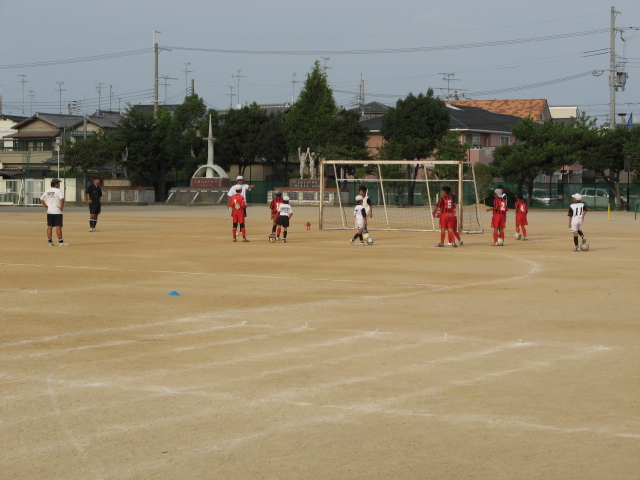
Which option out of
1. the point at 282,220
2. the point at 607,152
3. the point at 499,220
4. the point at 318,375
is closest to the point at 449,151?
the point at 607,152

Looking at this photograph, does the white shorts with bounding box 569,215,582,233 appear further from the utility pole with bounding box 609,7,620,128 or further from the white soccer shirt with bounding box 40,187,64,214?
the utility pole with bounding box 609,7,620,128

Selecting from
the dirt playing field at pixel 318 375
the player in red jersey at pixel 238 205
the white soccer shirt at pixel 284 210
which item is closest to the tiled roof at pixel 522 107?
the white soccer shirt at pixel 284 210

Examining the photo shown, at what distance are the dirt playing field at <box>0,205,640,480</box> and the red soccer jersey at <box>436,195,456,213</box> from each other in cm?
648

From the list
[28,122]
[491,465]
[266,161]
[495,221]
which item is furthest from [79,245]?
[28,122]

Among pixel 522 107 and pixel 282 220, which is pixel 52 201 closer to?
pixel 282 220

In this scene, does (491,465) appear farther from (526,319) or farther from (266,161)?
(266,161)

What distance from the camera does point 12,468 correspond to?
536 cm

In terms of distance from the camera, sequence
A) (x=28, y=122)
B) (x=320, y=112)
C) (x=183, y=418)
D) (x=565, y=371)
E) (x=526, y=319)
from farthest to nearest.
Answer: (x=28, y=122) < (x=320, y=112) < (x=526, y=319) < (x=565, y=371) < (x=183, y=418)

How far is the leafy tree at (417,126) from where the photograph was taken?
69.1 metres

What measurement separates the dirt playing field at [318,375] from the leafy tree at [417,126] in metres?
52.4

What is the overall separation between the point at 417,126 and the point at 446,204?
154 ft

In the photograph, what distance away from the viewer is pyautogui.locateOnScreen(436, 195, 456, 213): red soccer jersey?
23.5 metres

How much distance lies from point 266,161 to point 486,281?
68602 mm

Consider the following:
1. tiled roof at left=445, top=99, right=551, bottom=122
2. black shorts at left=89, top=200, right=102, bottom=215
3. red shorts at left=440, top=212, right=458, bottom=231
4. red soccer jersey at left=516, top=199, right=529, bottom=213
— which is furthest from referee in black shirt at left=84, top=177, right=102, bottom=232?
tiled roof at left=445, top=99, right=551, bottom=122
